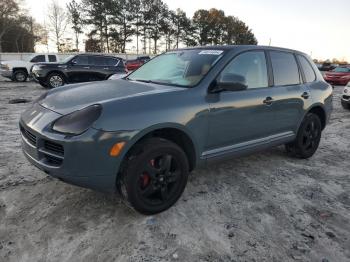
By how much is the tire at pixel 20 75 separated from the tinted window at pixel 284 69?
16393mm

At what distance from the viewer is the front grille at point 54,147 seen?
2684 mm

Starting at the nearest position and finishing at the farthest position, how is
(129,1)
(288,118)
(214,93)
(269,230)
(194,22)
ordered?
(269,230)
(214,93)
(288,118)
(129,1)
(194,22)

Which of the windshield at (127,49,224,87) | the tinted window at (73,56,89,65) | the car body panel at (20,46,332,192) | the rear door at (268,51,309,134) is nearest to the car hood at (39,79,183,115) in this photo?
the car body panel at (20,46,332,192)

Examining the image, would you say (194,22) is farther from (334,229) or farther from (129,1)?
(334,229)

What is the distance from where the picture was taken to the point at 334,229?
10.2ft

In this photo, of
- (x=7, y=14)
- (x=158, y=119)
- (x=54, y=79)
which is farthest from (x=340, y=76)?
(x=7, y=14)

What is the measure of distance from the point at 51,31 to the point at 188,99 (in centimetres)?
5004

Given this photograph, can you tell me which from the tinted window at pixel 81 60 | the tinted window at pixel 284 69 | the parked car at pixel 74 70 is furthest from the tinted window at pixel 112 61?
the tinted window at pixel 284 69

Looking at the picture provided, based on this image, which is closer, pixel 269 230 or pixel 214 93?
pixel 269 230

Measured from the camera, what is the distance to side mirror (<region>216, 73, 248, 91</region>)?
3.40 metres

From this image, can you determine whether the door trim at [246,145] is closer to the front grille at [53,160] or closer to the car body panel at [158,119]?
the car body panel at [158,119]

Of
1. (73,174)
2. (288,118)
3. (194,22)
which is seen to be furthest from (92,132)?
(194,22)

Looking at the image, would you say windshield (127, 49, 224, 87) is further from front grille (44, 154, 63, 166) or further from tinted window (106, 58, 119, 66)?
tinted window (106, 58, 119, 66)

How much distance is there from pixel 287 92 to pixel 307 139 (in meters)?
1.07
